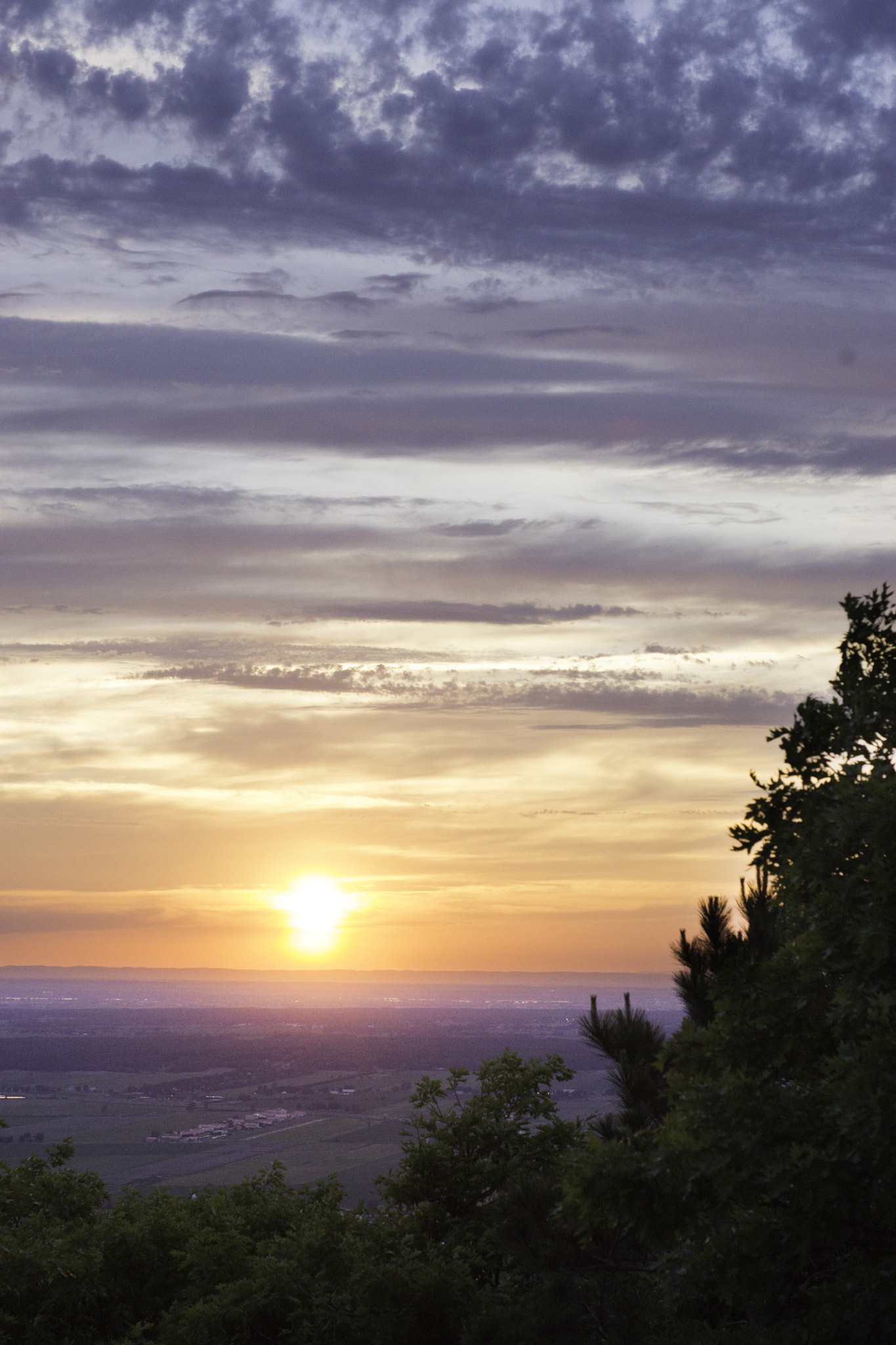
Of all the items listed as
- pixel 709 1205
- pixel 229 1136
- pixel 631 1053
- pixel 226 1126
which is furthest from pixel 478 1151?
pixel 226 1126

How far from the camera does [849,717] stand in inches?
594

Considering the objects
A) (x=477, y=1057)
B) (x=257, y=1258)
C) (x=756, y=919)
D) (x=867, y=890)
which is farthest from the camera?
(x=477, y=1057)

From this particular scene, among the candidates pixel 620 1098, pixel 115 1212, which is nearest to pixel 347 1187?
pixel 115 1212

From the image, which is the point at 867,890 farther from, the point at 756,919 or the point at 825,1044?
the point at 756,919

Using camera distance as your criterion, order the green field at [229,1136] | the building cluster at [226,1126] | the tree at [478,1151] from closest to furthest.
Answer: the tree at [478,1151] → the green field at [229,1136] → the building cluster at [226,1126]

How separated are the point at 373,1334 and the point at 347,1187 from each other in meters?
89.6

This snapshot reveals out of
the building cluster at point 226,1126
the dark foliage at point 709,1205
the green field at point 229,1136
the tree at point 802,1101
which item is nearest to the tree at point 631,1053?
the dark foliage at point 709,1205

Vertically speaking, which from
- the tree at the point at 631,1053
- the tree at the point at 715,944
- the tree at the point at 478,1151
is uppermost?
the tree at the point at 715,944

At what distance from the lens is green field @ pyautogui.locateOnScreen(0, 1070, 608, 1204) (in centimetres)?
11838

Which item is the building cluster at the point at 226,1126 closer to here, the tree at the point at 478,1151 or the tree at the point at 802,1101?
the tree at the point at 478,1151

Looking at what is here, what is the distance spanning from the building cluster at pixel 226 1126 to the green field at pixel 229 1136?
1.95 meters

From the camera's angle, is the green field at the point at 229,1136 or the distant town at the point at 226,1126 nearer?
the green field at the point at 229,1136

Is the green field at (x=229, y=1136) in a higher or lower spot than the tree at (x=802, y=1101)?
lower

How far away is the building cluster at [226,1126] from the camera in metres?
151
